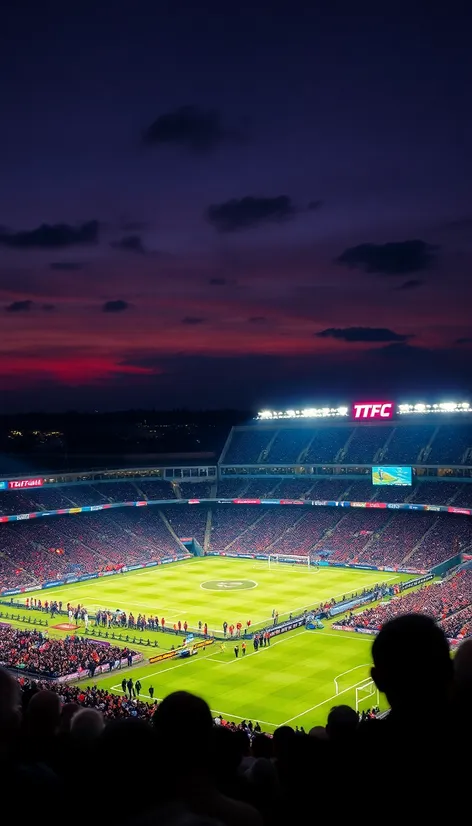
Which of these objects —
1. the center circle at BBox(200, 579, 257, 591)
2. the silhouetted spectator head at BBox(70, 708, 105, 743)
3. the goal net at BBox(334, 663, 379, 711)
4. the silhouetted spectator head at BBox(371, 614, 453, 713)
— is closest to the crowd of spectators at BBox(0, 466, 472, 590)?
the center circle at BBox(200, 579, 257, 591)

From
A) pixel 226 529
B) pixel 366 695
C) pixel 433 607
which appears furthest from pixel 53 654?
pixel 226 529

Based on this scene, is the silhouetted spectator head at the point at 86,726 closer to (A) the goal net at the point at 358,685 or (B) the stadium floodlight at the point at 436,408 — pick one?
(A) the goal net at the point at 358,685

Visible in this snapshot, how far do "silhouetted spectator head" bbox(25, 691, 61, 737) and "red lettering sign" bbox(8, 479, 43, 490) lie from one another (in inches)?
3014

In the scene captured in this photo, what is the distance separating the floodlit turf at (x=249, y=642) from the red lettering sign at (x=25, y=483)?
1585cm

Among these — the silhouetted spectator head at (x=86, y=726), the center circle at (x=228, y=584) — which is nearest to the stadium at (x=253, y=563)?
the center circle at (x=228, y=584)

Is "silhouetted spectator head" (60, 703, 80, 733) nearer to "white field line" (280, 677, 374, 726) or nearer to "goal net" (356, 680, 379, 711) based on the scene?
"white field line" (280, 677, 374, 726)

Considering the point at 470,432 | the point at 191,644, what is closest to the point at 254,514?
the point at 470,432

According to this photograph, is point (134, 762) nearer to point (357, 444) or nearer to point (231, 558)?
point (231, 558)

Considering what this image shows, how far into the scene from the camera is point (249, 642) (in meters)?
48.1

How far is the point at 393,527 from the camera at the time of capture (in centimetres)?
8038

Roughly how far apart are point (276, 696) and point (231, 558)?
47286mm

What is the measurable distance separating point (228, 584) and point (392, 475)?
25.2 meters

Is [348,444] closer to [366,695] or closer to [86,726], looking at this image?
[366,695]

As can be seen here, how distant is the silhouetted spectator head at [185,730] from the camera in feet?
13.3
